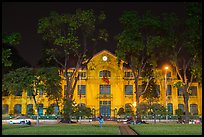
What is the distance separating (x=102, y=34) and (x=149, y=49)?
21.2 feet

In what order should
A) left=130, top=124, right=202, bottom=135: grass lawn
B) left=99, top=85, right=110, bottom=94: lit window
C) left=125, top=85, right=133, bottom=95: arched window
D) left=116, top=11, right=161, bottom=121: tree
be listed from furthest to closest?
left=125, top=85, right=133, bottom=95: arched window
left=99, top=85, right=110, bottom=94: lit window
left=116, top=11, right=161, bottom=121: tree
left=130, top=124, right=202, bottom=135: grass lawn

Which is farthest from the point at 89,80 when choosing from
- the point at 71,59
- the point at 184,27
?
the point at 184,27

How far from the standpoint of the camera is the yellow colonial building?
6228 cm

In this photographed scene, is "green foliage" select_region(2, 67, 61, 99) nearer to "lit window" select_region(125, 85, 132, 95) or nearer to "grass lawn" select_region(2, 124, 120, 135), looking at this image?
"grass lawn" select_region(2, 124, 120, 135)

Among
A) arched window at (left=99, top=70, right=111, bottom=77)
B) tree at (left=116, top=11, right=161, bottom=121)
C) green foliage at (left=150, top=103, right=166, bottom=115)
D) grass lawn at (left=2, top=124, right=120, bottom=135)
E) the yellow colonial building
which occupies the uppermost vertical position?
tree at (left=116, top=11, right=161, bottom=121)

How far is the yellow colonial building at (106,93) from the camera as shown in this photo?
6228cm

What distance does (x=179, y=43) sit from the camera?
37.3 m

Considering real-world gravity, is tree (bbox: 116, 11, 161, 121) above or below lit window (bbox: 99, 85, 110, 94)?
above

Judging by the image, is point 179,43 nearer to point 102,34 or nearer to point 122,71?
point 102,34

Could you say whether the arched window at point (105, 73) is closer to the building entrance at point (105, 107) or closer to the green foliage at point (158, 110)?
the building entrance at point (105, 107)

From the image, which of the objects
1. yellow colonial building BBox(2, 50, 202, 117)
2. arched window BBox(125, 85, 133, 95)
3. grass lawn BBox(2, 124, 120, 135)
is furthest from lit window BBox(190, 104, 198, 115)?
grass lawn BBox(2, 124, 120, 135)

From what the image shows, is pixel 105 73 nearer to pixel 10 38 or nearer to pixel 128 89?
pixel 128 89

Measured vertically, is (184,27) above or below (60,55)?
above

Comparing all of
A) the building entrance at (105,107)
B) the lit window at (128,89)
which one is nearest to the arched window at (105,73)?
the lit window at (128,89)
